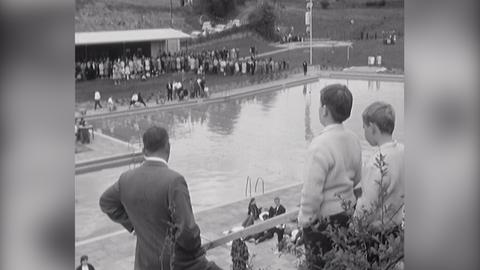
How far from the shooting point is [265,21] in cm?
254

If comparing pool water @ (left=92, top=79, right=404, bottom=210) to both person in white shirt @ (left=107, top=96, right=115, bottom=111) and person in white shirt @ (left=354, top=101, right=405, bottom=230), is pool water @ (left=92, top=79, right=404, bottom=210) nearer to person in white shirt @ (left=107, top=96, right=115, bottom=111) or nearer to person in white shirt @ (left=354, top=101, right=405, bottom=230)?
person in white shirt @ (left=354, top=101, right=405, bottom=230)

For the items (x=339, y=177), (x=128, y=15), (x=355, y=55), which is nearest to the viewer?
(x=128, y=15)

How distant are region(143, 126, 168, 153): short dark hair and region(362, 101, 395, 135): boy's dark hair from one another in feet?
2.34

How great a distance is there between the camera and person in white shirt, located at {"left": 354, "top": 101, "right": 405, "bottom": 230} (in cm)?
254

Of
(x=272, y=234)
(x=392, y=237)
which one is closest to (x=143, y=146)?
(x=272, y=234)

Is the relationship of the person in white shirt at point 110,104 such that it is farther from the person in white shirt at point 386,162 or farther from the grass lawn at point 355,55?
the person in white shirt at point 386,162

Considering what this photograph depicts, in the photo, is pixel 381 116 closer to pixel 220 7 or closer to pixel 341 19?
pixel 341 19

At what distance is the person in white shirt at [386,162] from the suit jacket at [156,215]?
0.61 meters

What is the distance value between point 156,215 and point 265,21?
0.77 meters

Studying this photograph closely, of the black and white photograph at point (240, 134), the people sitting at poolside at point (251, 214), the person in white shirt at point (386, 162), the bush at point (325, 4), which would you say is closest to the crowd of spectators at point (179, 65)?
the black and white photograph at point (240, 134)

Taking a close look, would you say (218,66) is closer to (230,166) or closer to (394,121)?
(230,166)

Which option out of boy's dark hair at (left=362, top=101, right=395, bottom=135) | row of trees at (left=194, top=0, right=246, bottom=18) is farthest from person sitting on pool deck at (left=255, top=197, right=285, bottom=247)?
row of trees at (left=194, top=0, right=246, bottom=18)

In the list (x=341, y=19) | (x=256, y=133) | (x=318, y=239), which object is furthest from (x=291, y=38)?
(x=318, y=239)

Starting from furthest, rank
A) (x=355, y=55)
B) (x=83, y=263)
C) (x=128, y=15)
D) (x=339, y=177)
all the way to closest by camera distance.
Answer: (x=355, y=55) → (x=339, y=177) → (x=128, y=15) → (x=83, y=263)
